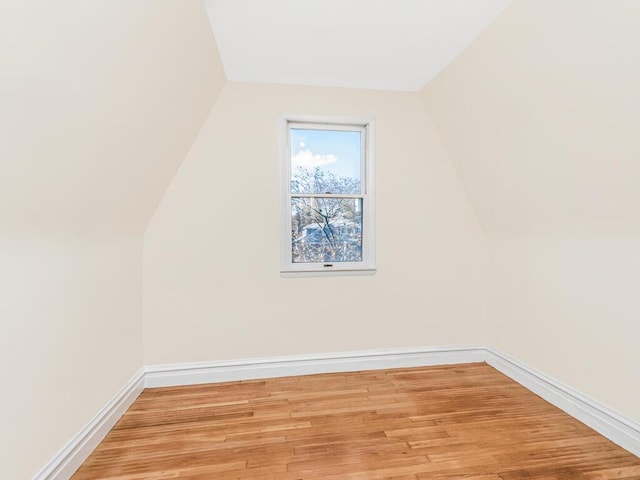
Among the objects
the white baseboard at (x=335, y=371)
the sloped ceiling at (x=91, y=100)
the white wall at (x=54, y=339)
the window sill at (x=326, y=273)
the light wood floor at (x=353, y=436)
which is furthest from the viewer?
the window sill at (x=326, y=273)

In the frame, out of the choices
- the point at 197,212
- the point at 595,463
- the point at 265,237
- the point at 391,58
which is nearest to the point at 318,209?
the point at 265,237

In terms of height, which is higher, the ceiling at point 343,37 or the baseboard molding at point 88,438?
the ceiling at point 343,37

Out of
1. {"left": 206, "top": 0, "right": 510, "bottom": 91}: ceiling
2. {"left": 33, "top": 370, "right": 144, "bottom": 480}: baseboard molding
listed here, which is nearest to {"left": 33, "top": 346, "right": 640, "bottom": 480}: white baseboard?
{"left": 33, "top": 370, "right": 144, "bottom": 480}: baseboard molding

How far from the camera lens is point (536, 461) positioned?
64.5 inches

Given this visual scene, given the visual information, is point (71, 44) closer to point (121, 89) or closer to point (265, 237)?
point (121, 89)

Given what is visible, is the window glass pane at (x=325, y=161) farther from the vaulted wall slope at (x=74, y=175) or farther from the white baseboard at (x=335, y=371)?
the white baseboard at (x=335, y=371)

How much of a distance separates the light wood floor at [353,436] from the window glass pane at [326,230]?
3.37ft

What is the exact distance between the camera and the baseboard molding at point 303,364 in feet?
8.16

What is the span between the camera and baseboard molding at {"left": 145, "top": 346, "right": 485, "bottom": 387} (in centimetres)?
249

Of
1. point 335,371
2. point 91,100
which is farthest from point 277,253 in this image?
point 91,100

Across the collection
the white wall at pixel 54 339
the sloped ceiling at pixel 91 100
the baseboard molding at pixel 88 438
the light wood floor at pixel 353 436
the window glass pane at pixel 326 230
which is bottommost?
the light wood floor at pixel 353 436

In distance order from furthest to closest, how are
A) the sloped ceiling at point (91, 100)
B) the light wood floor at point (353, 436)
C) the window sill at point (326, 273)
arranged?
the window sill at point (326, 273), the light wood floor at point (353, 436), the sloped ceiling at point (91, 100)

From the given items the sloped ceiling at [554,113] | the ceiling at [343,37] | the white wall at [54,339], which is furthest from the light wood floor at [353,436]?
the ceiling at [343,37]

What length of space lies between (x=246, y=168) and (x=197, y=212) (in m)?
0.52
